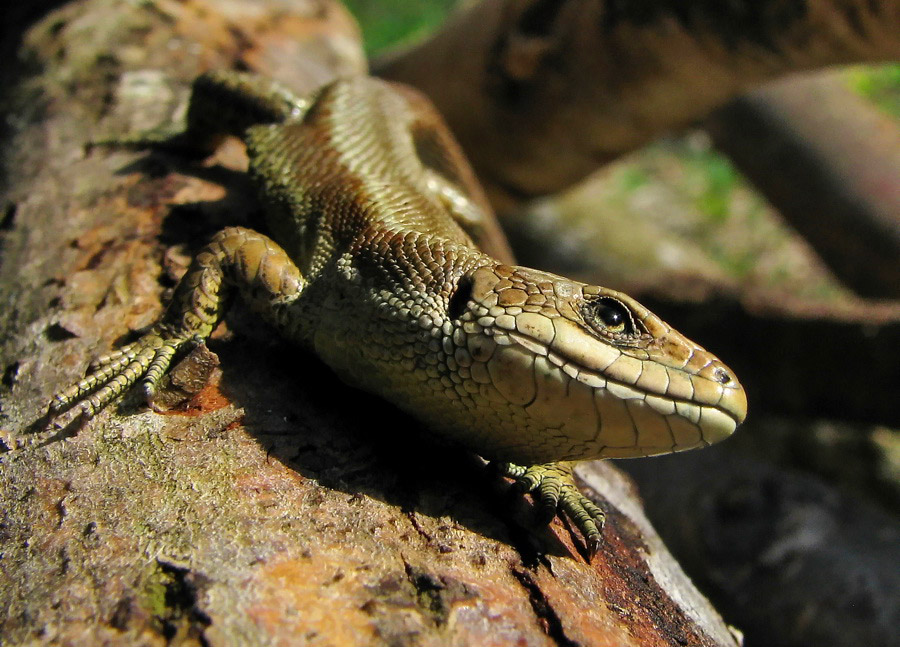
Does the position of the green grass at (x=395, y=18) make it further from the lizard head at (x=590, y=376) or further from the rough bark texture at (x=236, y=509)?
the lizard head at (x=590, y=376)

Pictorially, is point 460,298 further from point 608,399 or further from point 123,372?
point 123,372

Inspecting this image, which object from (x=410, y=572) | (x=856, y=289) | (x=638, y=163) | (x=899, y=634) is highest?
(x=410, y=572)

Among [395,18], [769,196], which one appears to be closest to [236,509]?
[769,196]

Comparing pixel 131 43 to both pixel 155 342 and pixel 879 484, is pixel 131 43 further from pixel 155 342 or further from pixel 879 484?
pixel 879 484

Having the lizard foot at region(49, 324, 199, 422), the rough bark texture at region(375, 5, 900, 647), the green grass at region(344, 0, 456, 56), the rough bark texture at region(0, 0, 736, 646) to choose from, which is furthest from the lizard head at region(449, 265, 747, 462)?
the green grass at region(344, 0, 456, 56)

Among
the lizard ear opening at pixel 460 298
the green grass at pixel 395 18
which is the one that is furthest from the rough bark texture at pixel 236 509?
the green grass at pixel 395 18

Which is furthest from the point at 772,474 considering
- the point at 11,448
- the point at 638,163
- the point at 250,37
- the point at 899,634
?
the point at 638,163

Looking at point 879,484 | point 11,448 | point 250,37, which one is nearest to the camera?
point 11,448
